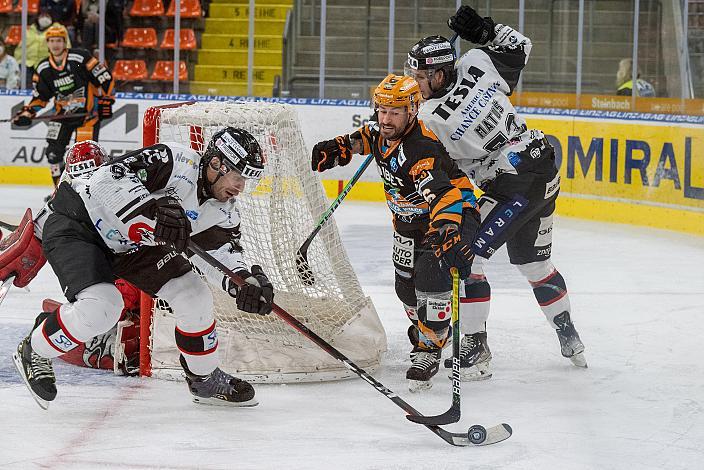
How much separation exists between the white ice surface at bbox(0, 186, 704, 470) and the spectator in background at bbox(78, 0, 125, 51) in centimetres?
492

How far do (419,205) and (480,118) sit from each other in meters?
0.37

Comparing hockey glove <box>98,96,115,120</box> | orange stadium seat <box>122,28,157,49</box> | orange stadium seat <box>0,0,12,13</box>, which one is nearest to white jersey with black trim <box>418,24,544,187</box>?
hockey glove <box>98,96,115,120</box>

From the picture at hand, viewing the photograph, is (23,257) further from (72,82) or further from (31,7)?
(31,7)

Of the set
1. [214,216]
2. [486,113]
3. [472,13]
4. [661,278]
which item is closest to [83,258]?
[214,216]

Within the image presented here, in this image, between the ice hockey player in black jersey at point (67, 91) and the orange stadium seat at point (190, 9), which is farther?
the orange stadium seat at point (190, 9)

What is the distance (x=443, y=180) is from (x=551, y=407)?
79cm

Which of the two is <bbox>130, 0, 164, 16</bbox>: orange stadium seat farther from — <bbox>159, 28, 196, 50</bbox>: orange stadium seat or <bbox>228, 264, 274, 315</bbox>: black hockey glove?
<bbox>228, 264, 274, 315</bbox>: black hockey glove

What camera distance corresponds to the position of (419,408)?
3.68 metres

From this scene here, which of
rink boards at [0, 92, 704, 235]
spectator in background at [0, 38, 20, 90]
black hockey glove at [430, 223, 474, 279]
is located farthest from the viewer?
spectator in background at [0, 38, 20, 90]

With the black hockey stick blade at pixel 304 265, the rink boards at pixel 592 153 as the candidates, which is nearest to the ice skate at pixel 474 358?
the black hockey stick blade at pixel 304 265

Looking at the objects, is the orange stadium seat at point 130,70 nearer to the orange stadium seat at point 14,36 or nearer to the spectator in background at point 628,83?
the orange stadium seat at point 14,36

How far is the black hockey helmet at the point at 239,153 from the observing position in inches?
129

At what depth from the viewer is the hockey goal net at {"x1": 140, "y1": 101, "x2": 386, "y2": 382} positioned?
3969 millimetres

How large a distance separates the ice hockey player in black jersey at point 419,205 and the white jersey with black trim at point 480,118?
219 millimetres
